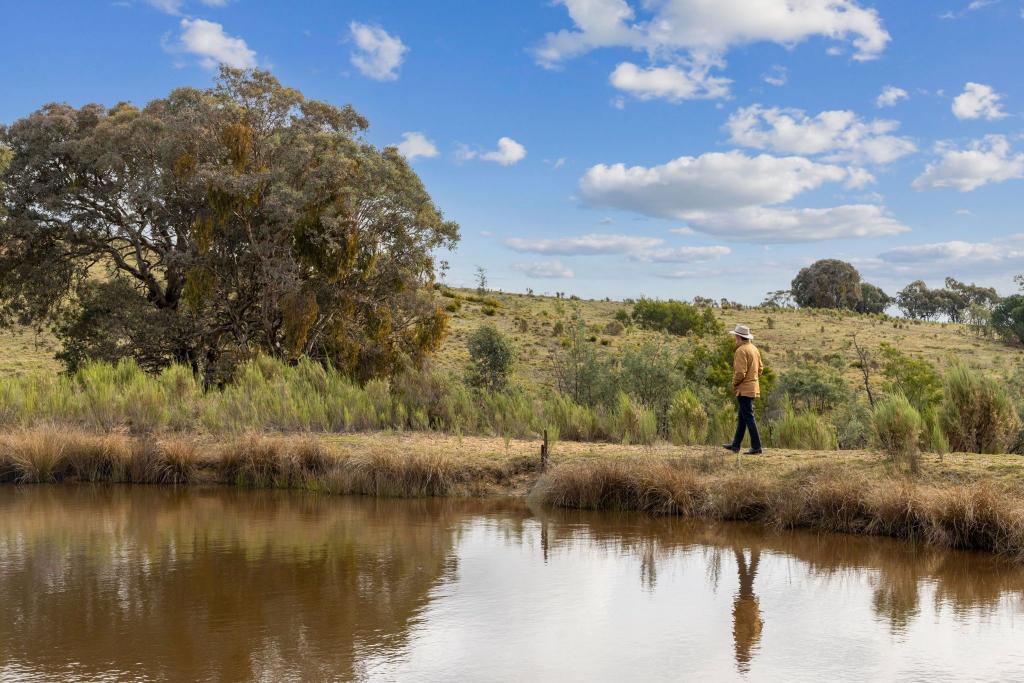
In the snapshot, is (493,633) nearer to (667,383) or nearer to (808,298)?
(667,383)

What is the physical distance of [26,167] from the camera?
25.5m

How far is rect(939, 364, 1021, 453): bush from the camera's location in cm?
1450

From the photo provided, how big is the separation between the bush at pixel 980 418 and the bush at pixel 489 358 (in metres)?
11.9

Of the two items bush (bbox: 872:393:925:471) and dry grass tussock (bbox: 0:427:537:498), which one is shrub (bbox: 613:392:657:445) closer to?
dry grass tussock (bbox: 0:427:537:498)

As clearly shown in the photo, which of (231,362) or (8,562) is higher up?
(231,362)

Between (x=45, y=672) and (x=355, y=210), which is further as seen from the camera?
(x=355, y=210)

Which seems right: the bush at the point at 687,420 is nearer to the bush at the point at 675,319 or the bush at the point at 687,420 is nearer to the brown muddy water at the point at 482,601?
the brown muddy water at the point at 482,601

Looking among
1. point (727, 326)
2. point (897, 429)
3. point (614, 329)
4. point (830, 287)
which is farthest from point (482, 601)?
point (830, 287)

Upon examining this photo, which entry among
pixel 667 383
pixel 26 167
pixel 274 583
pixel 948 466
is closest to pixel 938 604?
pixel 948 466

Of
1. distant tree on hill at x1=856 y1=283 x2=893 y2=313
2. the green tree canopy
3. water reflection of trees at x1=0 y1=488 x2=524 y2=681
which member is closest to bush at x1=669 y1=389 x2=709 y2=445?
water reflection of trees at x1=0 y1=488 x2=524 y2=681

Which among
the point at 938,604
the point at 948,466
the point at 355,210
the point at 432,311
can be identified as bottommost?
the point at 938,604

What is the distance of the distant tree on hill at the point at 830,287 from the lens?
85.2 m

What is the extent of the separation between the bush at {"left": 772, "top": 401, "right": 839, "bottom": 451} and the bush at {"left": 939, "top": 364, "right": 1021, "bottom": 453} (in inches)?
76.4

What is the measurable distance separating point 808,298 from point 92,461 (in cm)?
7771
